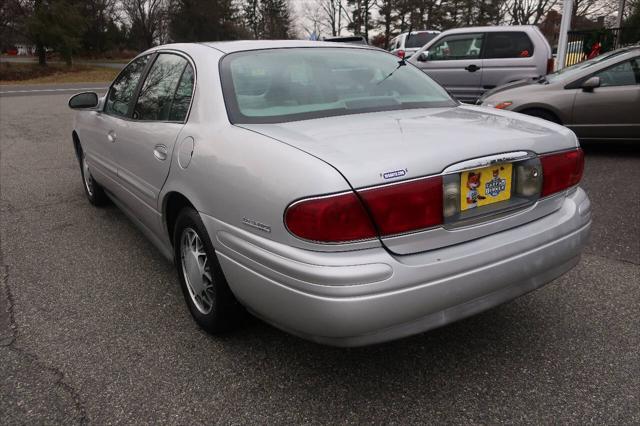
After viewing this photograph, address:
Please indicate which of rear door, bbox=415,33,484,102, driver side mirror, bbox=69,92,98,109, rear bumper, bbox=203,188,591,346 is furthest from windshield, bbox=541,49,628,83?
driver side mirror, bbox=69,92,98,109

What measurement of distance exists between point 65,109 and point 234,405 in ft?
45.1

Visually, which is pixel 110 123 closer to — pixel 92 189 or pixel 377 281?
pixel 92 189

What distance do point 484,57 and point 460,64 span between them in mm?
443

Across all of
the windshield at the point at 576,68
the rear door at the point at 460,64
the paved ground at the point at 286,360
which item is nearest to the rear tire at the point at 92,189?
the paved ground at the point at 286,360

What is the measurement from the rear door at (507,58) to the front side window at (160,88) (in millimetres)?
7598

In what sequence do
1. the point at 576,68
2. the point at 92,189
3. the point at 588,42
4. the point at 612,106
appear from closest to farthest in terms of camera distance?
1. the point at 92,189
2. the point at 612,106
3. the point at 576,68
4. the point at 588,42

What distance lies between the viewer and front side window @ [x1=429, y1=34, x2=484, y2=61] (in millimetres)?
9648

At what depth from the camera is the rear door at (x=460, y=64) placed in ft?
31.6

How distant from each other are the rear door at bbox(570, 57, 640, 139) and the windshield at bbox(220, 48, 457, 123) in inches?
167

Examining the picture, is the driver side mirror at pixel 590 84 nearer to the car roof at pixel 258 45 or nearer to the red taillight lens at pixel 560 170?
the car roof at pixel 258 45

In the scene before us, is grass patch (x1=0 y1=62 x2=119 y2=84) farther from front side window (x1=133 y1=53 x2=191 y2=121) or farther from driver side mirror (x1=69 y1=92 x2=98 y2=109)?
front side window (x1=133 y1=53 x2=191 y2=121)

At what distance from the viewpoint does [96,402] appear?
2.18 meters

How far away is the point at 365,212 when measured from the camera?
1852 mm

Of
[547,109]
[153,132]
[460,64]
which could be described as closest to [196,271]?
[153,132]
